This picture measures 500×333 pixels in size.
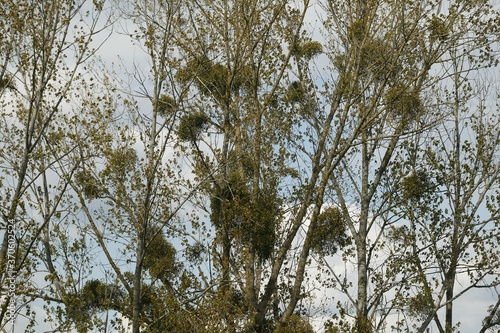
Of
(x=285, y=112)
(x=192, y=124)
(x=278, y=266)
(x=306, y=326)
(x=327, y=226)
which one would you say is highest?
(x=285, y=112)

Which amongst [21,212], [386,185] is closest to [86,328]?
[21,212]

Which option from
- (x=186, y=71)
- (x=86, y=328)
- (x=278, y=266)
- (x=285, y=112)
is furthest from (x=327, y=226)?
(x=86, y=328)

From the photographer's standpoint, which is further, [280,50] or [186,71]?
[280,50]

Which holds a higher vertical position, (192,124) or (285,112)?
(285,112)

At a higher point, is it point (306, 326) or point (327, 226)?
point (327, 226)

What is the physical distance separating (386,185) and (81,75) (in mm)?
8074

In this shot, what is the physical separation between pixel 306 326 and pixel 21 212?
550 cm

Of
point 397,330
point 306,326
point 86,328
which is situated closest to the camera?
point 86,328

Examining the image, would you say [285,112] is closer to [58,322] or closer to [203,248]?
[203,248]

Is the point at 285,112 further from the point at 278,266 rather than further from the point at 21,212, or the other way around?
the point at 21,212

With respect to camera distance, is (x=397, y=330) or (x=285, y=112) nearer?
(x=397, y=330)

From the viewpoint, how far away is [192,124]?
1440 centimetres

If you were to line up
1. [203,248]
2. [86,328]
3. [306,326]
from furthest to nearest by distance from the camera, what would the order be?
[203,248], [306,326], [86,328]

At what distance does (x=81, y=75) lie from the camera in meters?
11.9
